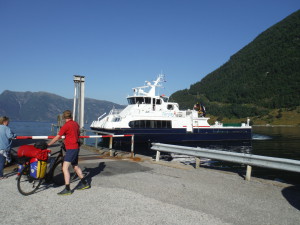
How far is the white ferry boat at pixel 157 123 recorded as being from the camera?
22953 mm

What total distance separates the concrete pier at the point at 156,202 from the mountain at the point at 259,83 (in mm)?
112910

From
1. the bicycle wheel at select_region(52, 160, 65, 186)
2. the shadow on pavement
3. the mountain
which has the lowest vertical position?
the shadow on pavement

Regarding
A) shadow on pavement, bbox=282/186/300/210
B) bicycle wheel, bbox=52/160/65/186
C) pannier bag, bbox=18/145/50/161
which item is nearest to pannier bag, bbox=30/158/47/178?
pannier bag, bbox=18/145/50/161

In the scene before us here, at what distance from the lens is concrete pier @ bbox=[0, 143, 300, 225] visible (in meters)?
4.22

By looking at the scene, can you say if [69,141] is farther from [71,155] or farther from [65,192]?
[65,192]

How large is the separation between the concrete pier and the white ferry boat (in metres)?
15.5

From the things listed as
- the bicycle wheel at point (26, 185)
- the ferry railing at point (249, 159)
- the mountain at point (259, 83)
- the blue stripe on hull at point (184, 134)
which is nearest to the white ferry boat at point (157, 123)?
the blue stripe on hull at point (184, 134)

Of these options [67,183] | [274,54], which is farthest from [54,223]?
[274,54]

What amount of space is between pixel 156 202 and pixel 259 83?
15804cm

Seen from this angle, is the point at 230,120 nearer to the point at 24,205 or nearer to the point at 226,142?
the point at 226,142

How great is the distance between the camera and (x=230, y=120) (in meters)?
114

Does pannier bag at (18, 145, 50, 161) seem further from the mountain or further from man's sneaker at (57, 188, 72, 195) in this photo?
the mountain

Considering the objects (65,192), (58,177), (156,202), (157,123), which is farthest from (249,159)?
(157,123)

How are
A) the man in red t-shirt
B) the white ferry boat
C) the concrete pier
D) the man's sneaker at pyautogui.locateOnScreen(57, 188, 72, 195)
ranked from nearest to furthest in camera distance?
the concrete pier, the man's sneaker at pyautogui.locateOnScreen(57, 188, 72, 195), the man in red t-shirt, the white ferry boat
